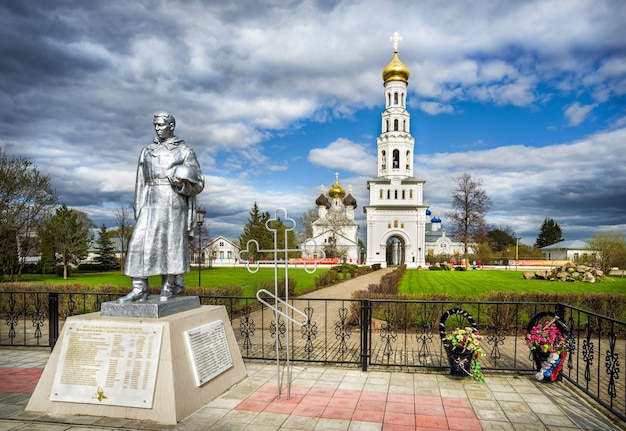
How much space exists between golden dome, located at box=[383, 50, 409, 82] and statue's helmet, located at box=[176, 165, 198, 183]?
173ft

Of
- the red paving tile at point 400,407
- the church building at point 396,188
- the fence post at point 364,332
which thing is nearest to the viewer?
the red paving tile at point 400,407

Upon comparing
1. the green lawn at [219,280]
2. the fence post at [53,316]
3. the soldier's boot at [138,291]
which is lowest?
the green lawn at [219,280]

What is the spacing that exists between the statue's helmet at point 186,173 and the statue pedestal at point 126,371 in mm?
1902

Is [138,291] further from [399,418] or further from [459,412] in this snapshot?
[459,412]

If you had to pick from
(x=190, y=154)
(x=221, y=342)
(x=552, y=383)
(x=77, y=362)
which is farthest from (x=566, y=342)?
(x=77, y=362)

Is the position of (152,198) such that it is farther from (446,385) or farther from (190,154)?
(446,385)

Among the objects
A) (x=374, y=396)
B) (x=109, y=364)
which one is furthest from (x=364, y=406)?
(x=109, y=364)

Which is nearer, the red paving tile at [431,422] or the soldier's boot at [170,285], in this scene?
the red paving tile at [431,422]

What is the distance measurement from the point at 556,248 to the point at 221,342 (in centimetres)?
8479

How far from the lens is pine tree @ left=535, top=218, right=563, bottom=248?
292 feet

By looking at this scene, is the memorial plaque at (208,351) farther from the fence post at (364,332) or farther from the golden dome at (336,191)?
the golden dome at (336,191)

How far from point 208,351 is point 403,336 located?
6589 millimetres

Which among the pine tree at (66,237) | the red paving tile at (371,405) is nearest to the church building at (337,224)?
the pine tree at (66,237)

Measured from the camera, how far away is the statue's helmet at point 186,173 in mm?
5614
